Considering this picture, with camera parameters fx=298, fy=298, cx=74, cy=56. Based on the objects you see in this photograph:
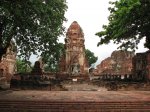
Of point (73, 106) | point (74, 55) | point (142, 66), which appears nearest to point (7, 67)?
point (74, 55)

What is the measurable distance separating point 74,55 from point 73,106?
40.2 metres

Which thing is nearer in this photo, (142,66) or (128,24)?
(128,24)

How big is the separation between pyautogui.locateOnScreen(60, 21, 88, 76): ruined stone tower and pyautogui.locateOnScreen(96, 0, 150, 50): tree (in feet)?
70.9

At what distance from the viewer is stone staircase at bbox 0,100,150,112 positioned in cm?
1359

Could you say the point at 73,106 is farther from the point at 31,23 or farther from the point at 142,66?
the point at 142,66

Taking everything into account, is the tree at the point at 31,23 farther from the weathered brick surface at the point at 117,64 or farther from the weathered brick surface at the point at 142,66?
the weathered brick surface at the point at 117,64

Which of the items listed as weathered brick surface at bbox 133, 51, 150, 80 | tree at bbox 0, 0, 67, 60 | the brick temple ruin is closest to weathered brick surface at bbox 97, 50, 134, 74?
the brick temple ruin

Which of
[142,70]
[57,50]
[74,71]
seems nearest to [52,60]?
[57,50]

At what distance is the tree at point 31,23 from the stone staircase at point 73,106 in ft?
16.2

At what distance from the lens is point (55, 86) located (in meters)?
24.5

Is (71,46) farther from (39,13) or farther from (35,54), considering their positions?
(39,13)

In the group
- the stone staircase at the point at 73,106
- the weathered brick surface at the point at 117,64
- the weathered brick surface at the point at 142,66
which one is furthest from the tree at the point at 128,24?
the weathered brick surface at the point at 117,64

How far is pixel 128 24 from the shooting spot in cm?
2683

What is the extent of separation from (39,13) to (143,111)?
25.9ft
